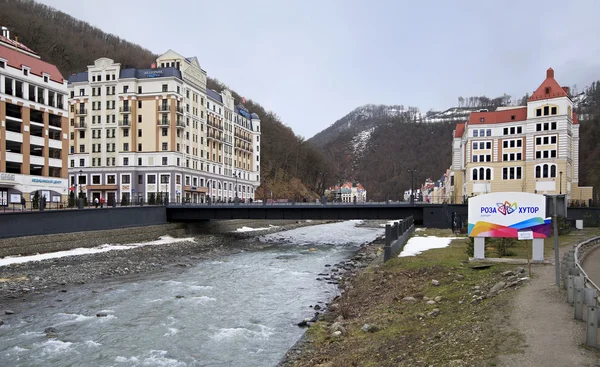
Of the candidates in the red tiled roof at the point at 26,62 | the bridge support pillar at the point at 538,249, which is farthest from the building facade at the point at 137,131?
the bridge support pillar at the point at 538,249

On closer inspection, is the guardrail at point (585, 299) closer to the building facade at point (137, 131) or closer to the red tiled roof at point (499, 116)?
the red tiled roof at point (499, 116)

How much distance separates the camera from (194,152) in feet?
284

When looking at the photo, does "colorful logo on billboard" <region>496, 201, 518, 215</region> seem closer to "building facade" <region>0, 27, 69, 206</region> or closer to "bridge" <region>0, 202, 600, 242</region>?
"bridge" <region>0, 202, 600, 242</region>

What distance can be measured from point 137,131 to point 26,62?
2648 centimetres

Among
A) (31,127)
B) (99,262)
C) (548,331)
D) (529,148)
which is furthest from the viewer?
(529,148)

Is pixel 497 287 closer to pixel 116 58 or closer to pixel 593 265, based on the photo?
pixel 593 265

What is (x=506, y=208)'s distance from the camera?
845 inches

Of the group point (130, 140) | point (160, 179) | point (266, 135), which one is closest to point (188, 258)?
point (160, 179)

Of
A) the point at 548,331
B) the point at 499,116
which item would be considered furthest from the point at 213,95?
the point at 548,331

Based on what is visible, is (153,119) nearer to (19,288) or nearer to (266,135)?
(19,288)

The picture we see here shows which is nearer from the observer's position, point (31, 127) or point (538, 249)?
point (538, 249)

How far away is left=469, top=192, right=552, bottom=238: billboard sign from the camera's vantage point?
826 inches

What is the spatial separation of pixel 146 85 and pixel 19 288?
199 feet

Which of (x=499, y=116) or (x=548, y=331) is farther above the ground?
(x=499, y=116)
